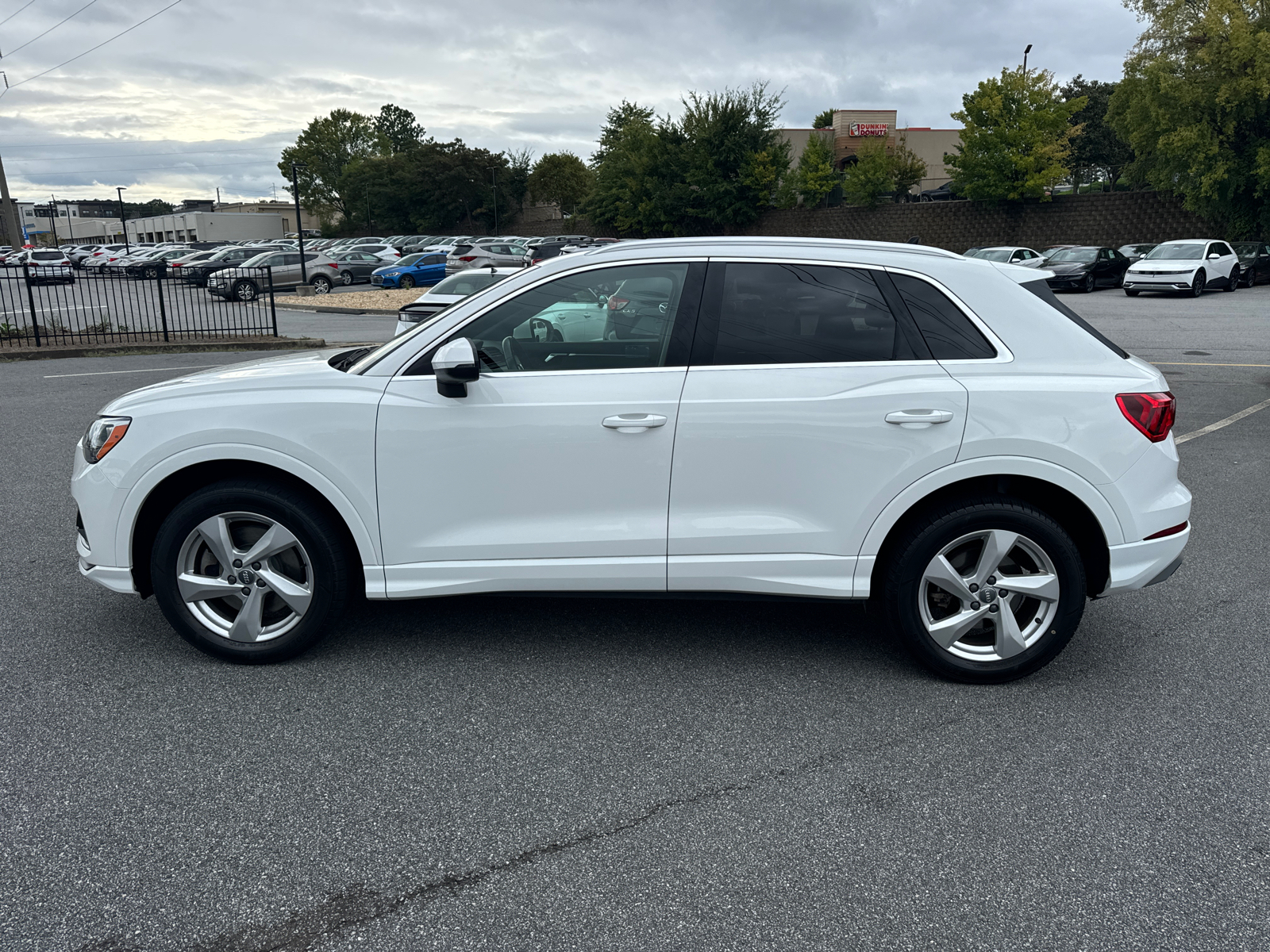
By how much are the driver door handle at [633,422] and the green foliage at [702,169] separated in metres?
52.2

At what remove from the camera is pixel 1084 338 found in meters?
3.84

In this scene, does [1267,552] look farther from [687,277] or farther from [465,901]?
[465,901]

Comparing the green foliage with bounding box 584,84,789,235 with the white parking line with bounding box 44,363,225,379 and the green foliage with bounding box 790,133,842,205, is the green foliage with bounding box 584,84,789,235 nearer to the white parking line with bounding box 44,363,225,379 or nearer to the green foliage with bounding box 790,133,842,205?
the green foliage with bounding box 790,133,842,205

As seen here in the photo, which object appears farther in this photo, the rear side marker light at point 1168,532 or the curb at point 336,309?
the curb at point 336,309

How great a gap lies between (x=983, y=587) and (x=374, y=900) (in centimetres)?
255

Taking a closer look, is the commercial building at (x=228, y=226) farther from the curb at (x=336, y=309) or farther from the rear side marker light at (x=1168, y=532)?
the rear side marker light at (x=1168, y=532)

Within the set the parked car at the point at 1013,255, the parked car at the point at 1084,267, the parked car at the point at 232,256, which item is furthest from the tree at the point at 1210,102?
the parked car at the point at 232,256

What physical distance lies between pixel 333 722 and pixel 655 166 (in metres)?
56.1

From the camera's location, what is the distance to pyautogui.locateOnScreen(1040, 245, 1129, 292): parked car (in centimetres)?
3114

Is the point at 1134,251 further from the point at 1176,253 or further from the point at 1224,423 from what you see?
the point at 1224,423

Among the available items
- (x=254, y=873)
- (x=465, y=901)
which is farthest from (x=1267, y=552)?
(x=254, y=873)

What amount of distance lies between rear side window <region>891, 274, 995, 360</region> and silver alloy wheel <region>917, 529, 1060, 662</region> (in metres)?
0.73

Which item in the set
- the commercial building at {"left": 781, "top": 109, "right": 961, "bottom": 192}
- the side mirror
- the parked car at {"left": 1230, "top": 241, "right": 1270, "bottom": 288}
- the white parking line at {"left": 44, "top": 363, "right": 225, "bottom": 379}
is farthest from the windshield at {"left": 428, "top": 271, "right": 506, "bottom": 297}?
the commercial building at {"left": 781, "top": 109, "right": 961, "bottom": 192}

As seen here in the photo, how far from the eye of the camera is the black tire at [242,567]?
12.6 ft
